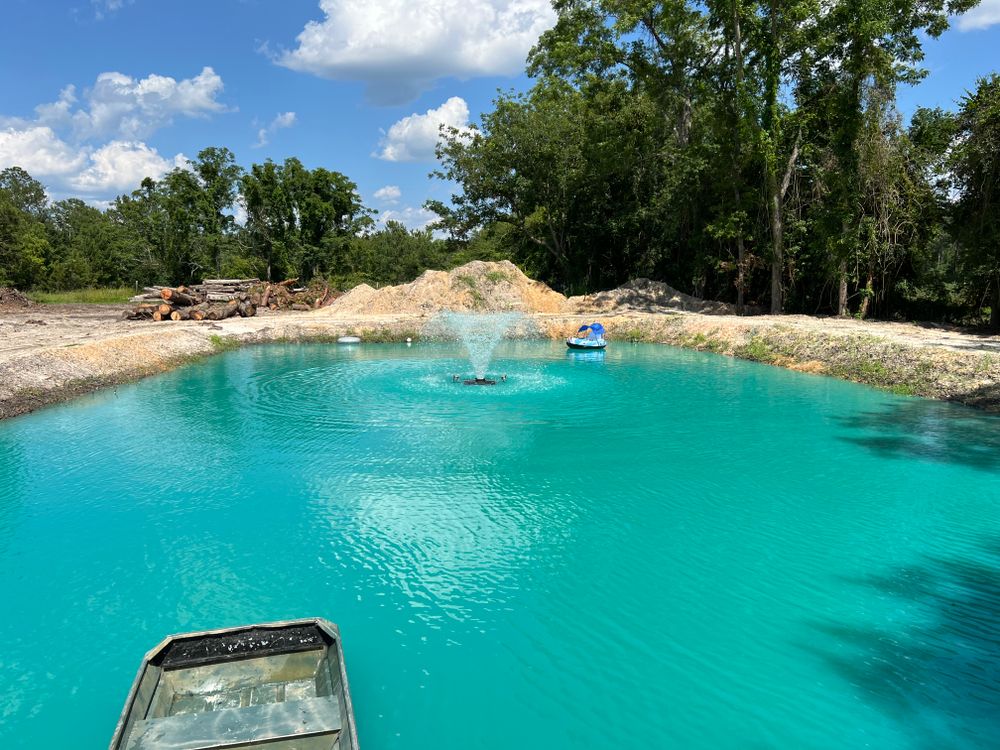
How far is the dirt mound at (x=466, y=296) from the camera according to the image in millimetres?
37812

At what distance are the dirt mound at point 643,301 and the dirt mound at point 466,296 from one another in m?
1.74

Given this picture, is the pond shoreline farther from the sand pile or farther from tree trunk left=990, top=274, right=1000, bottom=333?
the sand pile

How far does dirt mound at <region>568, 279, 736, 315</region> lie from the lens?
36.5 metres

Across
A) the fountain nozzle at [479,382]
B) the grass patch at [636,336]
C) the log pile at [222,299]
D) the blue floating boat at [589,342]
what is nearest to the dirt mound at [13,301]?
the log pile at [222,299]

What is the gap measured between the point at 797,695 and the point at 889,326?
25.2 metres

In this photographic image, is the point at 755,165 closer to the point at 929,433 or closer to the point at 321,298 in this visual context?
the point at 929,433

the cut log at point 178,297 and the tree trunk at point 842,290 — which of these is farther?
the cut log at point 178,297

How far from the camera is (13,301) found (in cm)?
3881

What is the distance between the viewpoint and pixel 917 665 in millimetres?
6500

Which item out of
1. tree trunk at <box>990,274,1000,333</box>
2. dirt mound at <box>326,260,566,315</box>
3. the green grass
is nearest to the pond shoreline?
tree trunk at <box>990,274,1000,333</box>

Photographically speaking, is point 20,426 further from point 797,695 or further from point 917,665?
point 917,665

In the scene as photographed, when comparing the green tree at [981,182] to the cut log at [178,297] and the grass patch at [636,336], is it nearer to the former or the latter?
the grass patch at [636,336]

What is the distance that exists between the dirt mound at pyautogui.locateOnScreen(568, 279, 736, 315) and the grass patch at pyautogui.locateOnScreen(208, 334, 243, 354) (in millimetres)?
19275

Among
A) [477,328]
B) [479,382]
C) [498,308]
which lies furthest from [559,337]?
[479,382]
